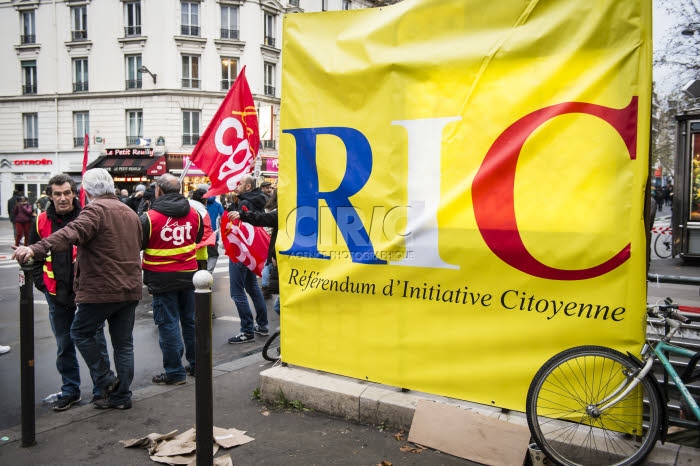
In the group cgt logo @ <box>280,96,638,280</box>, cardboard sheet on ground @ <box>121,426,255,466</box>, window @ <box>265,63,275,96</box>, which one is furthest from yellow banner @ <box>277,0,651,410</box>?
window @ <box>265,63,275,96</box>

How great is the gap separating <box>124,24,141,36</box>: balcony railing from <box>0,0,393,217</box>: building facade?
6 cm

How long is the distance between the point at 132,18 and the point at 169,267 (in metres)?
35.1

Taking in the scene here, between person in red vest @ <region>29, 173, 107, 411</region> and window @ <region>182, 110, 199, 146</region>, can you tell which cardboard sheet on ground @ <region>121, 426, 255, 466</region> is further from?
window @ <region>182, 110, 199, 146</region>

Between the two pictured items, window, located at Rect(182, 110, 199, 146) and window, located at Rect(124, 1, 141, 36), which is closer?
window, located at Rect(124, 1, 141, 36)

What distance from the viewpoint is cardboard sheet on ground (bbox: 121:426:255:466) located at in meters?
3.78

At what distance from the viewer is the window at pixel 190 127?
35.6 m

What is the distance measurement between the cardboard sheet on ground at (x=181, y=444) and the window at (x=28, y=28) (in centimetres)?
4067

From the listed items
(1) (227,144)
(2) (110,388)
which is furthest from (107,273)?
(1) (227,144)

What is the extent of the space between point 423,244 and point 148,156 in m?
34.1

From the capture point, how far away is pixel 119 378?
486cm

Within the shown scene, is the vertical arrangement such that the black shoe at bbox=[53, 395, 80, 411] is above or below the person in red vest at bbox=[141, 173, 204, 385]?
below

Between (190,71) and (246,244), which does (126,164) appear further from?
(246,244)

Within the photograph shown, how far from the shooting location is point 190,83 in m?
35.9

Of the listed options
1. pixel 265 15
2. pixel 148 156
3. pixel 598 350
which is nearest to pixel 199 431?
pixel 598 350
